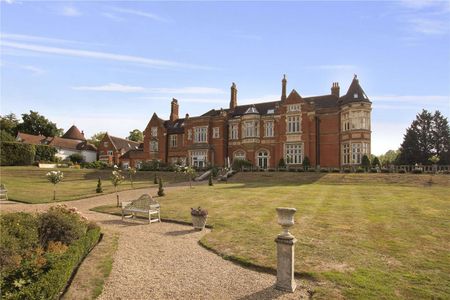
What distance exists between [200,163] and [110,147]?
26.4 meters

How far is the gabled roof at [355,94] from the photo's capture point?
131 ft

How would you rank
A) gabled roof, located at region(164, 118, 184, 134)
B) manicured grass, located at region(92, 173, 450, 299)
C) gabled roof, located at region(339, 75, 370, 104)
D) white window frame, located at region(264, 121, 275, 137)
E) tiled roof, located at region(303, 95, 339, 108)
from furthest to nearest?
1. gabled roof, located at region(164, 118, 184, 134)
2. white window frame, located at region(264, 121, 275, 137)
3. tiled roof, located at region(303, 95, 339, 108)
4. gabled roof, located at region(339, 75, 370, 104)
5. manicured grass, located at region(92, 173, 450, 299)

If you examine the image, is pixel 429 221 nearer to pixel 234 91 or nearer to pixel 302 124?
pixel 302 124

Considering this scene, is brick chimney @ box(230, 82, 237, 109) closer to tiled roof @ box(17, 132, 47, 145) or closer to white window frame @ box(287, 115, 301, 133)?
white window frame @ box(287, 115, 301, 133)

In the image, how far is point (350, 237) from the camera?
36.3ft

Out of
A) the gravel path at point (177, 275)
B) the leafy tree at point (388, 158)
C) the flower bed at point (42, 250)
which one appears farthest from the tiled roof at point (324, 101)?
the flower bed at point (42, 250)

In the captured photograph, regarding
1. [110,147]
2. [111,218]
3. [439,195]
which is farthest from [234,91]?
[111,218]

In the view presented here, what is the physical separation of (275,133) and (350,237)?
36.1 meters

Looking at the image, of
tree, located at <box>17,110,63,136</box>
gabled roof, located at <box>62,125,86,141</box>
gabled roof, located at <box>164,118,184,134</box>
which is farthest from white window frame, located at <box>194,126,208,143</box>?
tree, located at <box>17,110,63,136</box>

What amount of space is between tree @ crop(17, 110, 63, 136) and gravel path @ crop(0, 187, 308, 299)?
80.3 m

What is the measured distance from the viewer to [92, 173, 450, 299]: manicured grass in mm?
7328

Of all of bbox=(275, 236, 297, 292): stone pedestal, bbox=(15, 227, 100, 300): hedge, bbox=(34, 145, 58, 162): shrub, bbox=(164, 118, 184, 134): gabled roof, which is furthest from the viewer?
bbox=(34, 145, 58, 162): shrub

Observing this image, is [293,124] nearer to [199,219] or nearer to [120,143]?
[199,219]

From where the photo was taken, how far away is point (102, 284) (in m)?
7.40
